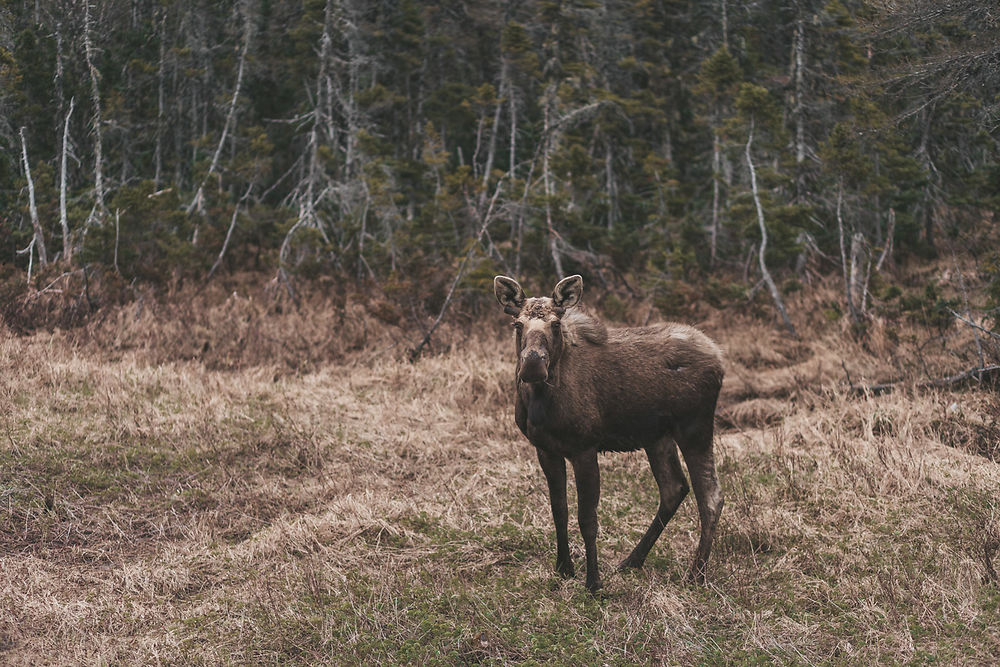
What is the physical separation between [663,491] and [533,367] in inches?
73.6

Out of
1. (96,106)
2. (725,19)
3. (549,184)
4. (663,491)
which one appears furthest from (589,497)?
(725,19)

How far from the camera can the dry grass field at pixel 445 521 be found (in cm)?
469

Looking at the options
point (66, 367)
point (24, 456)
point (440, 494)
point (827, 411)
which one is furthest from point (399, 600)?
point (66, 367)

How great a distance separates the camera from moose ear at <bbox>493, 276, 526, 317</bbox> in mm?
5105

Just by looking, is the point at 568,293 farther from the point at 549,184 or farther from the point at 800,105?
the point at 800,105

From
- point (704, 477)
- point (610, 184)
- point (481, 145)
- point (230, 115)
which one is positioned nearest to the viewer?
point (704, 477)

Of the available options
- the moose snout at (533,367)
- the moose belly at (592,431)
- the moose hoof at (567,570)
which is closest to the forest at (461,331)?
the moose hoof at (567,570)

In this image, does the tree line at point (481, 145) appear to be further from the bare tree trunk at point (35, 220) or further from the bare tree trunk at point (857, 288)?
the bare tree trunk at point (857, 288)

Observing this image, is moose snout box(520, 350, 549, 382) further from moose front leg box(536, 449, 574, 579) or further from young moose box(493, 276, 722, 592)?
moose front leg box(536, 449, 574, 579)

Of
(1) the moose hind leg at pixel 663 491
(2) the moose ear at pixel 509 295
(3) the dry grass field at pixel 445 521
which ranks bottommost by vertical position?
(3) the dry grass field at pixel 445 521

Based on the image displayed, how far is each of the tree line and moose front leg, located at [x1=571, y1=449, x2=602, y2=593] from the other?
28.1ft

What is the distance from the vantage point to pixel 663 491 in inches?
226

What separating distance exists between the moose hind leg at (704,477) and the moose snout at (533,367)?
1.66 m

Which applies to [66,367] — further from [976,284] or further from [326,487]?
[976,284]
